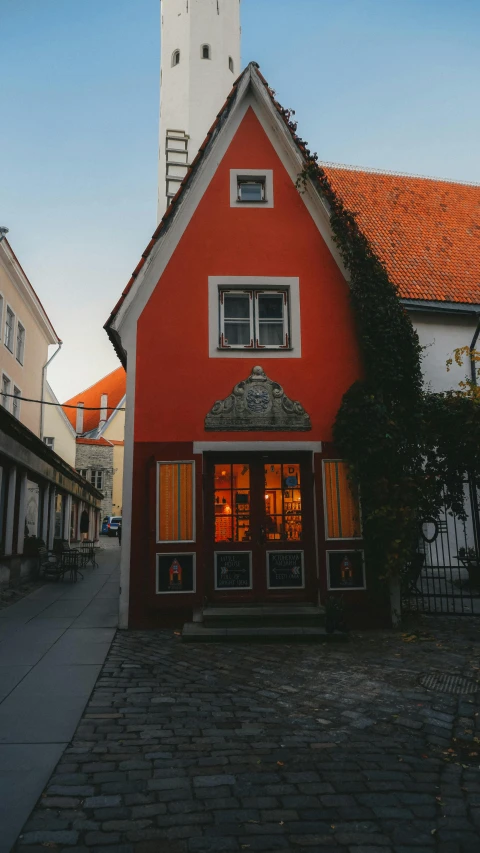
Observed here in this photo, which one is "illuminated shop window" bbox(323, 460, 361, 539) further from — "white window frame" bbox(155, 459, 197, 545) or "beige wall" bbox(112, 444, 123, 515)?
"beige wall" bbox(112, 444, 123, 515)

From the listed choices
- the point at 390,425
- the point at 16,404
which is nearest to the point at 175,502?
the point at 390,425

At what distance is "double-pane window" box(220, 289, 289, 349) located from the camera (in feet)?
36.3

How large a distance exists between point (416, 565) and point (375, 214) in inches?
486

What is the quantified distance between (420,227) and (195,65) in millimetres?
13286

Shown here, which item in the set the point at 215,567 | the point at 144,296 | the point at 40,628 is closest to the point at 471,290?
the point at 144,296

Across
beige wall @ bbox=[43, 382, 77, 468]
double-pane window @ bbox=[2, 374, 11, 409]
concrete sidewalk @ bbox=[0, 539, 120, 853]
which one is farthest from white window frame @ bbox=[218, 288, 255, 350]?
beige wall @ bbox=[43, 382, 77, 468]

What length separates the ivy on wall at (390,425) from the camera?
9953 mm

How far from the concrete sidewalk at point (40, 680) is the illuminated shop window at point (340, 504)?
405 centimetres

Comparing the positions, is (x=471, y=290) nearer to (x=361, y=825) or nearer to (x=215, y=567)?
(x=215, y=567)

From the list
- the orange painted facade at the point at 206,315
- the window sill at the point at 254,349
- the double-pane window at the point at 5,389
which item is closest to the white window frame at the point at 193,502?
the orange painted facade at the point at 206,315

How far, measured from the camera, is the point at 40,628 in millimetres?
9875

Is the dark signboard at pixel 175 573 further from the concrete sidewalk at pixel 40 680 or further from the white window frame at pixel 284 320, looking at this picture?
the white window frame at pixel 284 320

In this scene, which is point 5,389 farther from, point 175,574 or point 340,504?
point 340,504

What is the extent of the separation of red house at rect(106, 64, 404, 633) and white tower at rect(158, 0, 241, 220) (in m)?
13.7
